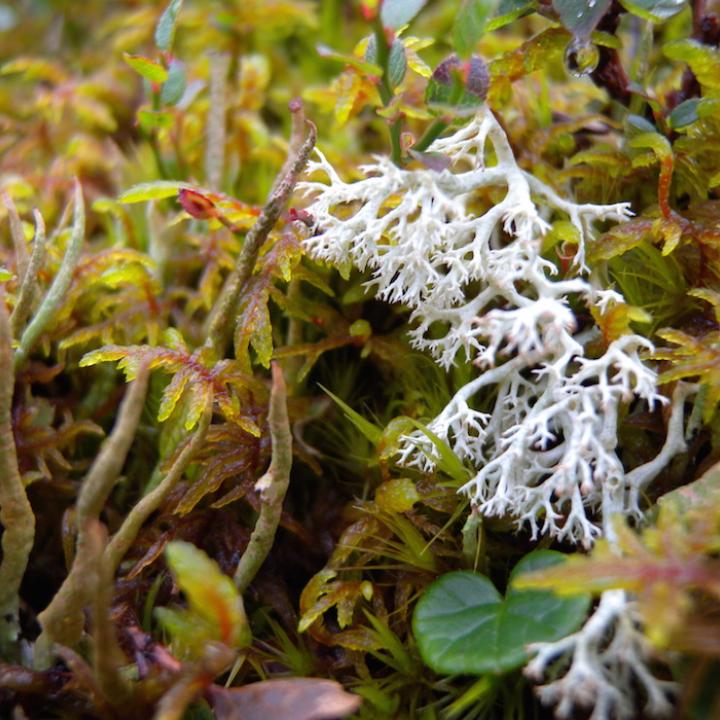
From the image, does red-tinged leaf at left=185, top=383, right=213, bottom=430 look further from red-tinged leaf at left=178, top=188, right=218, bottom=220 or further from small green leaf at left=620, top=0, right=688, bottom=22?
small green leaf at left=620, top=0, right=688, bottom=22

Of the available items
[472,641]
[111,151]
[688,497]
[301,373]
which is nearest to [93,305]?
[301,373]

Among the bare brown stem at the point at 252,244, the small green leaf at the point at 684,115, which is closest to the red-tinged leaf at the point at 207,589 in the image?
the bare brown stem at the point at 252,244

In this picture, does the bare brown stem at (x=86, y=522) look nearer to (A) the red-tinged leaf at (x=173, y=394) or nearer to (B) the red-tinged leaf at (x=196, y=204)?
(A) the red-tinged leaf at (x=173, y=394)

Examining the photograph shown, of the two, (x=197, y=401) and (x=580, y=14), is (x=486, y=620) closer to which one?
(x=197, y=401)

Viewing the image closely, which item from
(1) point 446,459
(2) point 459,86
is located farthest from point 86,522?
(2) point 459,86

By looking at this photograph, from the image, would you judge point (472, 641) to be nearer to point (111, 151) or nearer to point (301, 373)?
point (301, 373)

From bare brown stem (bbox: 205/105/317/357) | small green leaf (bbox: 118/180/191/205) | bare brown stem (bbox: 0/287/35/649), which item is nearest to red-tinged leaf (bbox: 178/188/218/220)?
small green leaf (bbox: 118/180/191/205)

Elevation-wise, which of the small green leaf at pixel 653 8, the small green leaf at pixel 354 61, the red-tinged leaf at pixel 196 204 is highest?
the small green leaf at pixel 354 61
